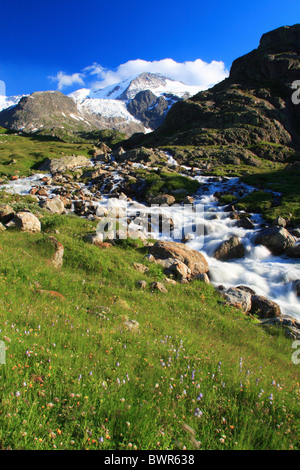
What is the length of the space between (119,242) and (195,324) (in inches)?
355

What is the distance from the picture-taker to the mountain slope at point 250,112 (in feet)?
258

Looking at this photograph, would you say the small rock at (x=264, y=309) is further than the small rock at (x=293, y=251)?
No

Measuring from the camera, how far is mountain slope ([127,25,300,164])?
7878 cm

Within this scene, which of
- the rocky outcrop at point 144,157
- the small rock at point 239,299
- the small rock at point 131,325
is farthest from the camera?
the rocky outcrop at point 144,157

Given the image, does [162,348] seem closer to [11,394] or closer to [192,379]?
[192,379]

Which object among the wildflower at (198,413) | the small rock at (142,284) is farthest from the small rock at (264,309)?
the wildflower at (198,413)

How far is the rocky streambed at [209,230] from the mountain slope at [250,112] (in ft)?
113

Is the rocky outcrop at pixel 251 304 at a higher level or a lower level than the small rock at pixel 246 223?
lower

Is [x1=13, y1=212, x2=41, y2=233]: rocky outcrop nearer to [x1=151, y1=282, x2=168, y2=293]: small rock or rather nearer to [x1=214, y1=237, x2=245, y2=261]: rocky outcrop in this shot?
[x1=151, y1=282, x2=168, y2=293]: small rock

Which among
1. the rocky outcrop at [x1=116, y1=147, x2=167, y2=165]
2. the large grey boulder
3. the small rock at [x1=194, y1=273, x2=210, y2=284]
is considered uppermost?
the rocky outcrop at [x1=116, y1=147, x2=167, y2=165]

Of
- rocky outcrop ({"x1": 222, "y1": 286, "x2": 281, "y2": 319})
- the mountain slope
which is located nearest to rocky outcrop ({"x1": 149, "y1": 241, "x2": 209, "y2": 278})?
rocky outcrop ({"x1": 222, "y1": 286, "x2": 281, "y2": 319})

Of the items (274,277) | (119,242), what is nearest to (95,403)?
(119,242)

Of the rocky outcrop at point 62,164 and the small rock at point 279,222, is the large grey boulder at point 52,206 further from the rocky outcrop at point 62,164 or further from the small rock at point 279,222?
the rocky outcrop at point 62,164

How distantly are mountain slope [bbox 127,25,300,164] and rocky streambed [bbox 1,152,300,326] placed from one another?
113 ft
